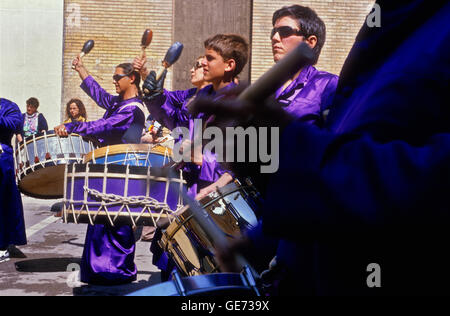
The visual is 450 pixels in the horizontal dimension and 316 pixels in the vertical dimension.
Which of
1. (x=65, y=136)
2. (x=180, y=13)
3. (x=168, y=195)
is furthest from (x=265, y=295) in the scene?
(x=180, y=13)

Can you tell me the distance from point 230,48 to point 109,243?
2.31 metres

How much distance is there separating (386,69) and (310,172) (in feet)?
0.83

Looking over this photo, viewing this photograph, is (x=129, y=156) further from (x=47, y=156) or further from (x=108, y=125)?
(x=108, y=125)

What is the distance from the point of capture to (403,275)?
3.14 feet

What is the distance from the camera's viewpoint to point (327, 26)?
43.9 feet

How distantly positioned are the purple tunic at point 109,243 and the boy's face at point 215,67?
1.64 metres

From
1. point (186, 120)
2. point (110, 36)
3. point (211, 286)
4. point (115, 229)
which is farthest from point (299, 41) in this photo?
point (110, 36)

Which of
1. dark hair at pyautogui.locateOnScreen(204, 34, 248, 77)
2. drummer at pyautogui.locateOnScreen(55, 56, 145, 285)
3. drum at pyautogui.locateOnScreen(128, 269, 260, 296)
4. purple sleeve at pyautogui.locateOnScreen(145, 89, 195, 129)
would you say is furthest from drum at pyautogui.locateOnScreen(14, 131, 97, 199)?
drum at pyautogui.locateOnScreen(128, 269, 260, 296)

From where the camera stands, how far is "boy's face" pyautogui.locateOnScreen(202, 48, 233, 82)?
4.33 metres

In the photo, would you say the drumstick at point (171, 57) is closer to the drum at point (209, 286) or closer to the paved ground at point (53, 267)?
the paved ground at point (53, 267)

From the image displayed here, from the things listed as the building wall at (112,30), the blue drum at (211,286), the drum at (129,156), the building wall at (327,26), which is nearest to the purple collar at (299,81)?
the drum at (129,156)

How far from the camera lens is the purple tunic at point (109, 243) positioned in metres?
5.45

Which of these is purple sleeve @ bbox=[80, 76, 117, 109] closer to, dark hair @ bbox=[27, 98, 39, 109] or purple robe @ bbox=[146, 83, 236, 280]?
purple robe @ bbox=[146, 83, 236, 280]
